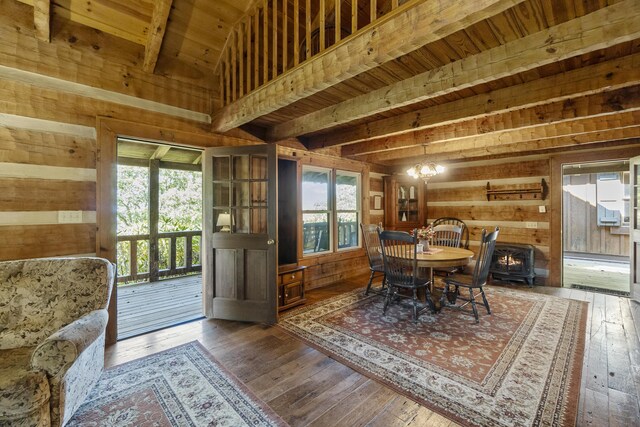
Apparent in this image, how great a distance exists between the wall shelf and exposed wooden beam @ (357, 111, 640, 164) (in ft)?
4.04

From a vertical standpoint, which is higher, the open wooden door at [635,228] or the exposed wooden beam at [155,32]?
the exposed wooden beam at [155,32]

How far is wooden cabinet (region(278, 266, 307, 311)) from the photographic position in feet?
12.0

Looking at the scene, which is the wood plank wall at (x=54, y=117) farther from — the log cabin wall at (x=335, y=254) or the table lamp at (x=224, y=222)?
the log cabin wall at (x=335, y=254)

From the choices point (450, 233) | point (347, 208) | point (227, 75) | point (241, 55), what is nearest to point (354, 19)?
point (241, 55)

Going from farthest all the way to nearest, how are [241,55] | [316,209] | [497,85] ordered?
[316,209] < [241,55] < [497,85]

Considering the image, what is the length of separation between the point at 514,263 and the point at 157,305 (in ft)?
19.4

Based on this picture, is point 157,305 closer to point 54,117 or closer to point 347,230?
point 54,117

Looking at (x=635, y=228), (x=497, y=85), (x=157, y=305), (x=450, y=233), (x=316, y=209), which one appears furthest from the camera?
(x=450, y=233)

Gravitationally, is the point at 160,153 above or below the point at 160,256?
above

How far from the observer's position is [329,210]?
512 centimetres

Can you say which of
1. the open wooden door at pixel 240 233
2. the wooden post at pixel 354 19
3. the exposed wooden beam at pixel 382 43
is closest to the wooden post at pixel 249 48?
the exposed wooden beam at pixel 382 43

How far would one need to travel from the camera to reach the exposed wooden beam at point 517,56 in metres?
1.52

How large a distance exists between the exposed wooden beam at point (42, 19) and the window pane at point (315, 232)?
138 inches

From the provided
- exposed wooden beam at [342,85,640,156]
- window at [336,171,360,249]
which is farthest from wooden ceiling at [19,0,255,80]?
window at [336,171,360,249]
